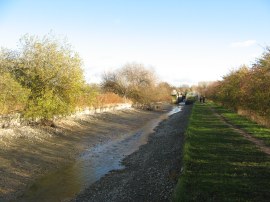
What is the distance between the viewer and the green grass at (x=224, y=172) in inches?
433

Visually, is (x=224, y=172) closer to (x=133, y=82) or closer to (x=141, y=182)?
(x=141, y=182)

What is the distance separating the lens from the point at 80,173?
61.5ft

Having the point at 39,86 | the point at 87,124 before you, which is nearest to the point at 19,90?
the point at 39,86

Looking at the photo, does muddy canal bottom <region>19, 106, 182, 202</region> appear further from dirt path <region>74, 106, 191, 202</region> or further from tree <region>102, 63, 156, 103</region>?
tree <region>102, 63, 156, 103</region>

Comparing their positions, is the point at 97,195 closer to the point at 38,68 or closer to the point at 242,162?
the point at 242,162

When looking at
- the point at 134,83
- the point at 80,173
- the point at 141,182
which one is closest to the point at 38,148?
the point at 80,173

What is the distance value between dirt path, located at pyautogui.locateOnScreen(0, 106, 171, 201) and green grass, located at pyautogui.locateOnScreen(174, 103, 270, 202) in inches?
289

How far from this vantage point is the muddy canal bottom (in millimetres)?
15022

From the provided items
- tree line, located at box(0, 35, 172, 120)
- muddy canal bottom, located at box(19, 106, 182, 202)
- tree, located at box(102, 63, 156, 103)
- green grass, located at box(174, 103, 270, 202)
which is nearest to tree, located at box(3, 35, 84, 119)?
tree line, located at box(0, 35, 172, 120)

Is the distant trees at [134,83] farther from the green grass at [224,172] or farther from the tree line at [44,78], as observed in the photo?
the green grass at [224,172]

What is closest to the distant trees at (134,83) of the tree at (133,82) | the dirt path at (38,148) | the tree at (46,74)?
the tree at (133,82)

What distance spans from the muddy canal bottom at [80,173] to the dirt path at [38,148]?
0.55 m

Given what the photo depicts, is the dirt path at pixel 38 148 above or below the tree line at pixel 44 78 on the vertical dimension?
below

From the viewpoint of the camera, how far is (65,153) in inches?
934
